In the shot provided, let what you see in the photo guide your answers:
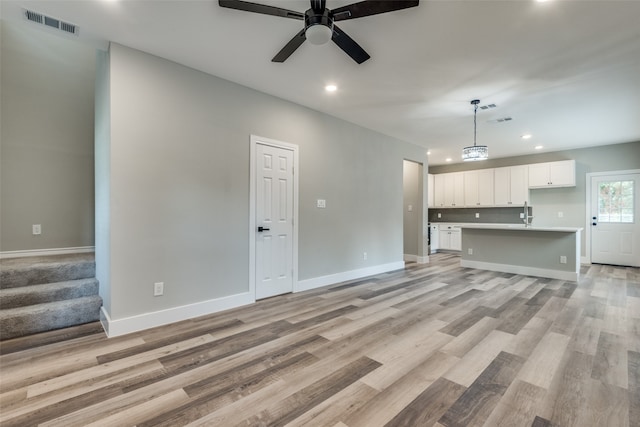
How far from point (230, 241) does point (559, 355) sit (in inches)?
133

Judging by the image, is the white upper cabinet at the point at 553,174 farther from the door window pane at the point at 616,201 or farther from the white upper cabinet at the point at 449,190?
the white upper cabinet at the point at 449,190

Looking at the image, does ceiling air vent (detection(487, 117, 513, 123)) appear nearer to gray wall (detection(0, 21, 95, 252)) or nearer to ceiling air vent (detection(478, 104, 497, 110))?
ceiling air vent (detection(478, 104, 497, 110))

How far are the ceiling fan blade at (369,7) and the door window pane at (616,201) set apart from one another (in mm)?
7512

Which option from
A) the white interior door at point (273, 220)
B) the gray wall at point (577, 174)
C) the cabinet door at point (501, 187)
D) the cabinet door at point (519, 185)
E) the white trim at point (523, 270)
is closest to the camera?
the white interior door at point (273, 220)

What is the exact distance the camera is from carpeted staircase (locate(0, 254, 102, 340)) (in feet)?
8.87

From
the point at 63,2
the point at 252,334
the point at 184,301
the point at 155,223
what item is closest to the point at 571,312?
the point at 252,334

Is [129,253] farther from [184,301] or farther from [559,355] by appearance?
[559,355]

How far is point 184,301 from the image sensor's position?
315 centimetres

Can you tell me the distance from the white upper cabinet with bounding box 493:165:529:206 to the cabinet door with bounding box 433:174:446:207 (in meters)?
1.44

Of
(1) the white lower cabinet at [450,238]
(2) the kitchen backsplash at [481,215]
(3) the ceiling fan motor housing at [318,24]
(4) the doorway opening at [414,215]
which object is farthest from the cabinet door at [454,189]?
(3) the ceiling fan motor housing at [318,24]

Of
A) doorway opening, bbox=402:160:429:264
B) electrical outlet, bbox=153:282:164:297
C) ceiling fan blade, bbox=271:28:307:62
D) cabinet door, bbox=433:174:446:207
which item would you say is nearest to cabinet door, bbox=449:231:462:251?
cabinet door, bbox=433:174:446:207

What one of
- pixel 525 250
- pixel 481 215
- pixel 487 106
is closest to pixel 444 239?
pixel 481 215

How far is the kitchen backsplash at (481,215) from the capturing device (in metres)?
7.87

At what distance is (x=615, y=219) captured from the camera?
638cm
